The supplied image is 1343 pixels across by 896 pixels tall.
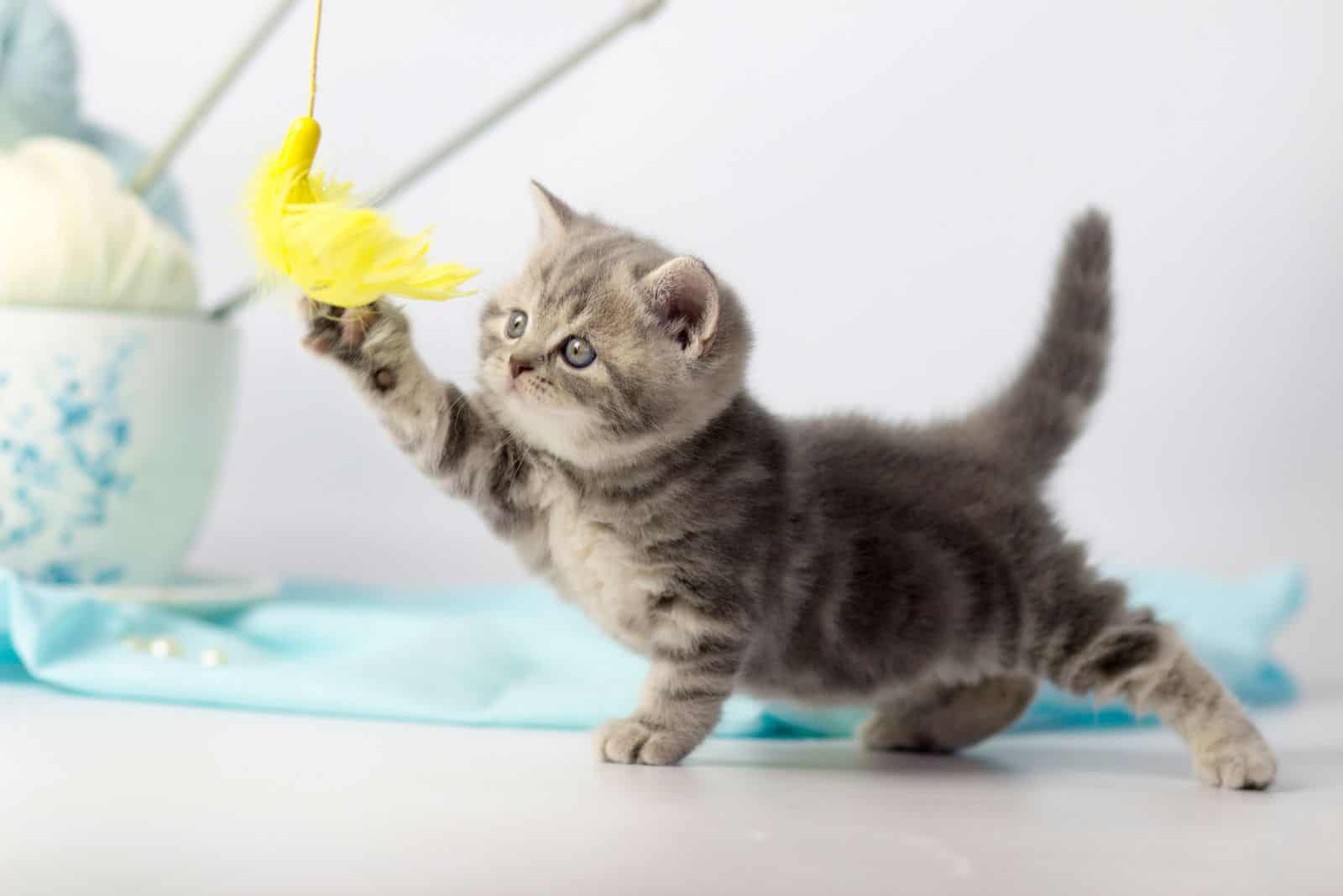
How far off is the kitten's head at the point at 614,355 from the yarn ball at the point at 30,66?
903 millimetres

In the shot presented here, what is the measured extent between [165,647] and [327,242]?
28.6 inches

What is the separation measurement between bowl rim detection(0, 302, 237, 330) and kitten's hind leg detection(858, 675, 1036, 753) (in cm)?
95

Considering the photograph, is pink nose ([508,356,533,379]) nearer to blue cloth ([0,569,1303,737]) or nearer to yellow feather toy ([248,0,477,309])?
yellow feather toy ([248,0,477,309])

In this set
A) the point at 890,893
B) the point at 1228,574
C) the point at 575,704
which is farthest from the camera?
the point at 1228,574

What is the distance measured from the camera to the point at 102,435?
1.86m

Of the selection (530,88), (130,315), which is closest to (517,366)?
(530,88)

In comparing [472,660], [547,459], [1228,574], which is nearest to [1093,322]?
[547,459]

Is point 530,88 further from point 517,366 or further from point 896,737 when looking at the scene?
point 896,737

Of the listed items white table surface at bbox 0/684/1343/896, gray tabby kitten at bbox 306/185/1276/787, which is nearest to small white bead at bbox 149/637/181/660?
white table surface at bbox 0/684/1343/896

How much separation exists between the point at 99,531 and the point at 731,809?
1005 mm

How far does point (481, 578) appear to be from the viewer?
107 inches

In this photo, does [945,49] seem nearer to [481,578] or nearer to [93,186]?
[481,578]

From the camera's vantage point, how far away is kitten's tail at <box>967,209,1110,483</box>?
5.31ft

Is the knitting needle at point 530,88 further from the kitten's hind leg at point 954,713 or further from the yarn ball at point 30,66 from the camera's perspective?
the kitten's hind leg at point 954,713
